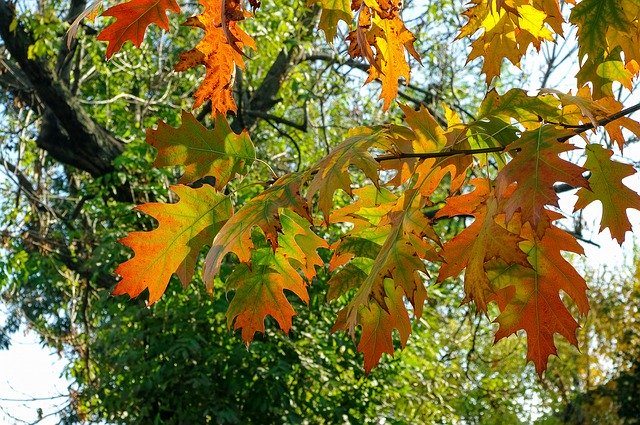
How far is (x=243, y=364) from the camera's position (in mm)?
5598

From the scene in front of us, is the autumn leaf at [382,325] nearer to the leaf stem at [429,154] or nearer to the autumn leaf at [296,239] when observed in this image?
the autumn leaf at [296,239]

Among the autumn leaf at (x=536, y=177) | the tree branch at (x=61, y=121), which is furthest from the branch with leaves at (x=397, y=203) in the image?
the tree branch at (x=61, y=121)

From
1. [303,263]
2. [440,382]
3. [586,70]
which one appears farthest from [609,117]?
[440,382]

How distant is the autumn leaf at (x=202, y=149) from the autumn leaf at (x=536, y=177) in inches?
18.9

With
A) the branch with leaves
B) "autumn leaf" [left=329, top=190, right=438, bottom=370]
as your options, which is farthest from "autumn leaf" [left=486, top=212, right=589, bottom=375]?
"autumn leaf" [left=329, top=190, right=438, bottom=370]

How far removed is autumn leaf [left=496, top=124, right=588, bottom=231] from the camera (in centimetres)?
116

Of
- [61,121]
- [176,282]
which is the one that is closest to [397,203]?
[176,282]

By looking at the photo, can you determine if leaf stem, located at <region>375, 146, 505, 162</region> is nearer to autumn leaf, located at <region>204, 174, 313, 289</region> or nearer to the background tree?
autumn leaf, located at <region>204, 174, 313, 289</region>

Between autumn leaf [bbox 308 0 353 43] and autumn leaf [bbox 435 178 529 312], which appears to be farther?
autumn leaf [bbox 308 0 353 43]

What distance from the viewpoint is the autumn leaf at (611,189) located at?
53.1 inches

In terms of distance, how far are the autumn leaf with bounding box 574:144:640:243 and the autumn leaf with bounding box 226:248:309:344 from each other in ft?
1.64

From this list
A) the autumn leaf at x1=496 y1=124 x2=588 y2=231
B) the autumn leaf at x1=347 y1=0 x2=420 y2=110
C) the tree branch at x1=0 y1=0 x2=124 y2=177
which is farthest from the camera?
the tree branch at x1=0 y1=0 x2=124 y2=177

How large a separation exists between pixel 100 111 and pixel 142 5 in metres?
7.61

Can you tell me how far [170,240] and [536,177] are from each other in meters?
0.58
